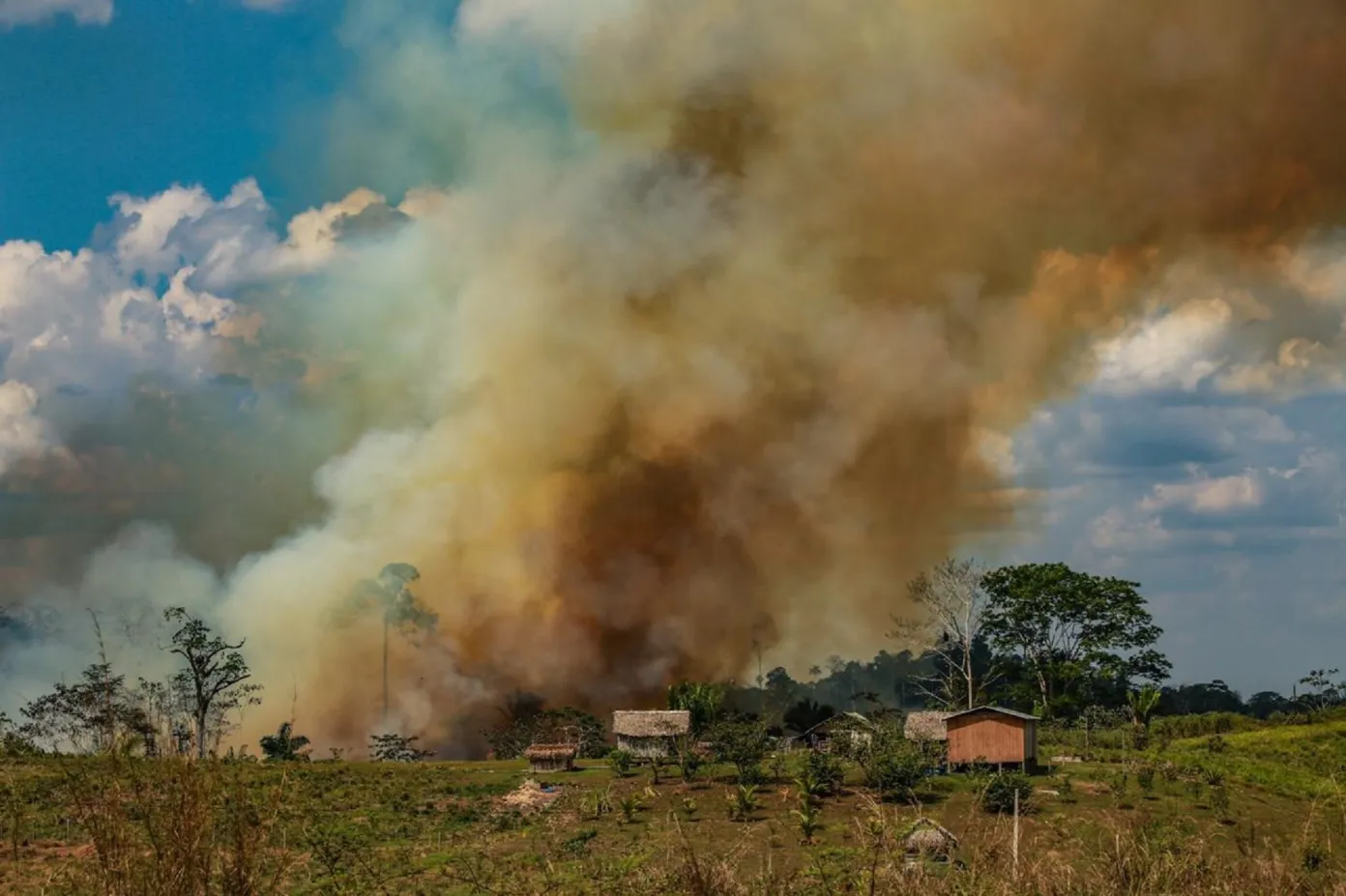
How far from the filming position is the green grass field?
20.6ft

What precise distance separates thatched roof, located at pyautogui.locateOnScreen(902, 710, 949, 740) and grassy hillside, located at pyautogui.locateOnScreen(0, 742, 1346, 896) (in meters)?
3.73

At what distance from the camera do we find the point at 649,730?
47562 millimetres

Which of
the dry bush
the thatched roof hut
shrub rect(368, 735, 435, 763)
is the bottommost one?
shrub rect(368, 735, 435, 763)

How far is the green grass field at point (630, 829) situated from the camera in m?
6.27

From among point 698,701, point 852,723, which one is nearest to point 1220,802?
point 852,723

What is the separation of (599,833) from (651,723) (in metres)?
18.1

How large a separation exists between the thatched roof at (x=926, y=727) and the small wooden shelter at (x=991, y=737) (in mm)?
823

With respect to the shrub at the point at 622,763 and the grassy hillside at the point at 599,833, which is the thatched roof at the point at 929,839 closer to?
the grassy hillside at the point at 599,833

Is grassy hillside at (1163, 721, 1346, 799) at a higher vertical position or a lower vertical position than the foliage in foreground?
lower

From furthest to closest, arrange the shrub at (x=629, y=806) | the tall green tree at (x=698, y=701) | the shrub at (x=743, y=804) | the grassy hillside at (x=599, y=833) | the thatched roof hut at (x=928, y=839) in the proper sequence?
the tall green tree at (x=698, y=701) < the shrub at (x=743, y=804) < the shrub at (x=629, y=806) < the thatched roof hut at (x=928, y=839) < the grassy hillside at (x=599, y=833)

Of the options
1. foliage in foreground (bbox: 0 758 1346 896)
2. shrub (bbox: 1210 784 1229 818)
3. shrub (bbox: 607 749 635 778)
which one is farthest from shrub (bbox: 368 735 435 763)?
foliage in foreground (bbox: 0 758 1346 896)

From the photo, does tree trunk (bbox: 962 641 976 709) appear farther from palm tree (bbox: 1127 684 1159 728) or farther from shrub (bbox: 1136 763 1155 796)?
shrub (bbox: 1136 763 1155 796)

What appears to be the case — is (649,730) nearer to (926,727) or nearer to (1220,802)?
(926,727)

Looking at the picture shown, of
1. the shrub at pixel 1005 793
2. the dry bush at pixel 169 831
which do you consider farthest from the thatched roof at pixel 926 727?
the dry bush at pixel 169 831
